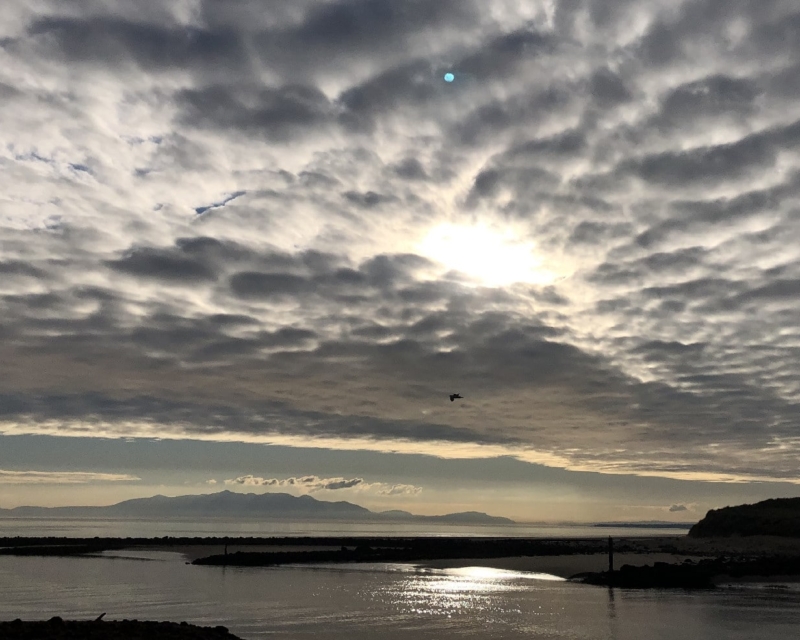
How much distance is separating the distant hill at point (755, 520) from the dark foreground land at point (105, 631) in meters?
104

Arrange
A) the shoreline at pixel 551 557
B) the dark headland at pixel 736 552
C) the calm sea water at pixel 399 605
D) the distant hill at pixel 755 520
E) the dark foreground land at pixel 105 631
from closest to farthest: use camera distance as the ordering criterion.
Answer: the dark foreground land at pixel 105 631, the calm sea water at pixel 399 605, the dark headland at pixel 736 552, the shoreline at pixel 551 557, the distant hill at pixel 755 520

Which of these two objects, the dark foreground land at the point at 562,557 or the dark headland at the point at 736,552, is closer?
the dark headland at the point at 736,552

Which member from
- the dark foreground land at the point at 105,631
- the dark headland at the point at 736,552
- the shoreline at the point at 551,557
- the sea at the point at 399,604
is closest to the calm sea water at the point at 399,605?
the sea at the point at 399,604

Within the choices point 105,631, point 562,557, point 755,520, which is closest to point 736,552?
point 562,557

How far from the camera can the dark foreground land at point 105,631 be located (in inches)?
1123

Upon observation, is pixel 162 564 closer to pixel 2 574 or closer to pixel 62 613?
pixel 2 574

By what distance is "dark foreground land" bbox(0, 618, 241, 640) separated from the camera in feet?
93.6

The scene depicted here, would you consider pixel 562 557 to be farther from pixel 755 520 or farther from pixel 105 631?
pixel 105 631

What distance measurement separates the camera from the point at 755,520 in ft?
393

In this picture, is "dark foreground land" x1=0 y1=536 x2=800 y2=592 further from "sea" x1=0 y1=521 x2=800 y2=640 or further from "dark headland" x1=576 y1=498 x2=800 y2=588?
"sea" x1=0 y1=521 x2=800 y2=640

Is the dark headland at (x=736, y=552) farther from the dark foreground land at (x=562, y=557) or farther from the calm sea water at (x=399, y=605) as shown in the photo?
the calm sea water at (x=399, y=605)

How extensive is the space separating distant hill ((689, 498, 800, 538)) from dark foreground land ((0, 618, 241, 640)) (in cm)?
10353

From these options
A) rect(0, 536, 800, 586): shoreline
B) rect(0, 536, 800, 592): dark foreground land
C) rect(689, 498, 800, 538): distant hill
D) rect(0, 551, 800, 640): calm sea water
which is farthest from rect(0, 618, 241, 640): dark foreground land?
rect(689, 498, 800, 538): distant hill

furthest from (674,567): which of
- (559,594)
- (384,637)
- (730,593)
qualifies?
(384,637)
